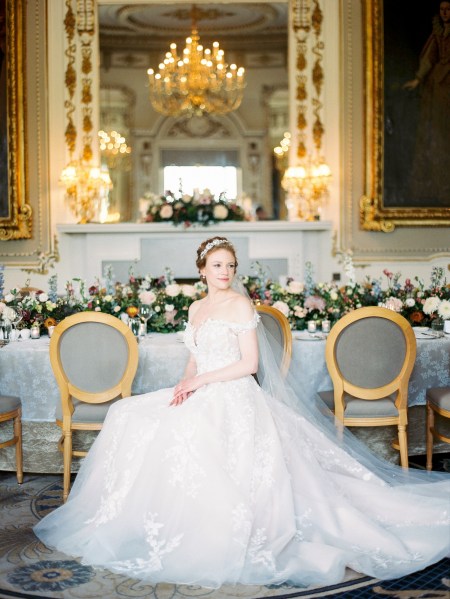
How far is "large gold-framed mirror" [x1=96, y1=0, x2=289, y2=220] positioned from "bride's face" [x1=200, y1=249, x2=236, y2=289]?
27.9 ft

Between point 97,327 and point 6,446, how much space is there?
104 centimetres

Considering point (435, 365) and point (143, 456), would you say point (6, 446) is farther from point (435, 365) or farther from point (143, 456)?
point (435, 365)

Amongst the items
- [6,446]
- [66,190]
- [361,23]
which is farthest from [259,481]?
[361,23]

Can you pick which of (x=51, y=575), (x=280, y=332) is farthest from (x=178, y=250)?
(x=51, y=575)

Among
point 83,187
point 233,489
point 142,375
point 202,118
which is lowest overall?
point 233,489

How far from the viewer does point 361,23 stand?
971 cm

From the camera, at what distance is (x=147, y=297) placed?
556cm

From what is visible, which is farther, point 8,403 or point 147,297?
point 147,297

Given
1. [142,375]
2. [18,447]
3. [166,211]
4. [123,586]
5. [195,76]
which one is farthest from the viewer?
[195,76]

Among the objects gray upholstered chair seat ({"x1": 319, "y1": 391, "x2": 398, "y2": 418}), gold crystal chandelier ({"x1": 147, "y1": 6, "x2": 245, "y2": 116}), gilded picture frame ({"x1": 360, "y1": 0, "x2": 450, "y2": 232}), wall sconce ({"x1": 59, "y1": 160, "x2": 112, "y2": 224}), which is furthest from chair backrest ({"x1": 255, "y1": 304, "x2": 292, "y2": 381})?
gold crystal chandelier ({"x1": 147, "y1": 6, "x2": 245, "y2": 116})

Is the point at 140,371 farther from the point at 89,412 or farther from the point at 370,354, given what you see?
the point at 370,354

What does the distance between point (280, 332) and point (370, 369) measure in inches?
25.6

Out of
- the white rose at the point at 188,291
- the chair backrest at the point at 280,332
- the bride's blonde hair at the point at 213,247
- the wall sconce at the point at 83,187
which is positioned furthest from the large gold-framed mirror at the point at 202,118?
the bride's blonde hair at the point at 213,247

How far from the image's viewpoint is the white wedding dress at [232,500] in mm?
3332
